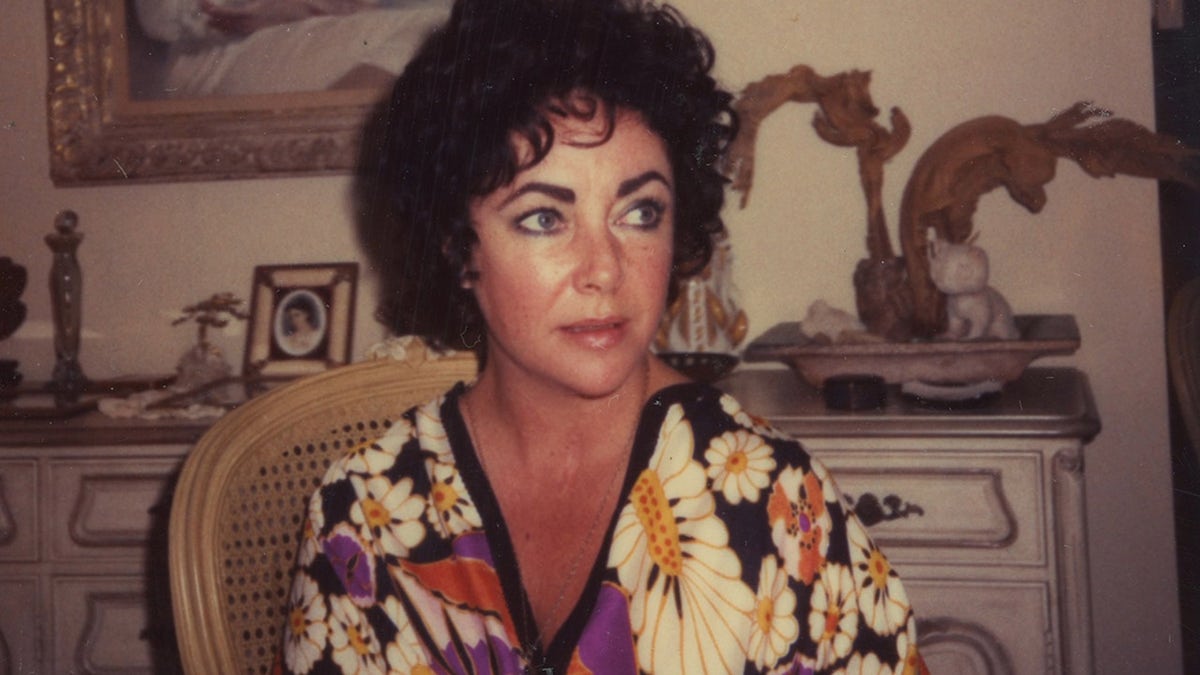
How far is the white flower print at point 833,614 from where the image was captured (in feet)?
3.18

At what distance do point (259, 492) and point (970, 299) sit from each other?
115 cm

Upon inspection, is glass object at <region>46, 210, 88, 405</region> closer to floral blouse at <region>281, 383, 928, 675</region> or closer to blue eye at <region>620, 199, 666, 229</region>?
floral blouse at <region>281, 383, 928, 675</region>

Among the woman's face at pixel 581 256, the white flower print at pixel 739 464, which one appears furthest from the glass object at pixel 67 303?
the white flower print at pixel 739 464

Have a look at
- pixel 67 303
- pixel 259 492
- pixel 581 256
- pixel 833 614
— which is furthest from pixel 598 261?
pixel 67 303

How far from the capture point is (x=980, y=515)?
1.58 meters

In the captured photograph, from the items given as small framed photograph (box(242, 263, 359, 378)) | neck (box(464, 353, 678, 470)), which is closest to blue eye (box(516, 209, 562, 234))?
neck (box(464, 353, 678, 470))

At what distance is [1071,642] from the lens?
5.13ft

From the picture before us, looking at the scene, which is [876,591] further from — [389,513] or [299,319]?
[299,319]

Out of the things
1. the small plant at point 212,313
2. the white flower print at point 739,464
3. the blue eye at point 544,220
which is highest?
the blue eye at point 544,220

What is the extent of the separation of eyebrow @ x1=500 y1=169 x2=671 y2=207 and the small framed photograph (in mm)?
1209

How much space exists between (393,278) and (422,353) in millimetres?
920

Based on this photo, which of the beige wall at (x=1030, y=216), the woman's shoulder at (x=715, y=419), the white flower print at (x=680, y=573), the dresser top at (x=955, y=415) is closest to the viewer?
the white flower print at (x=680, y=573)

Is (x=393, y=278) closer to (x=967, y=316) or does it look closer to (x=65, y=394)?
(x=65, y=394)

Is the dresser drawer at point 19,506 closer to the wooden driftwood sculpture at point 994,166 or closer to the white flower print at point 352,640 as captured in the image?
the white flower print at point 352,640
